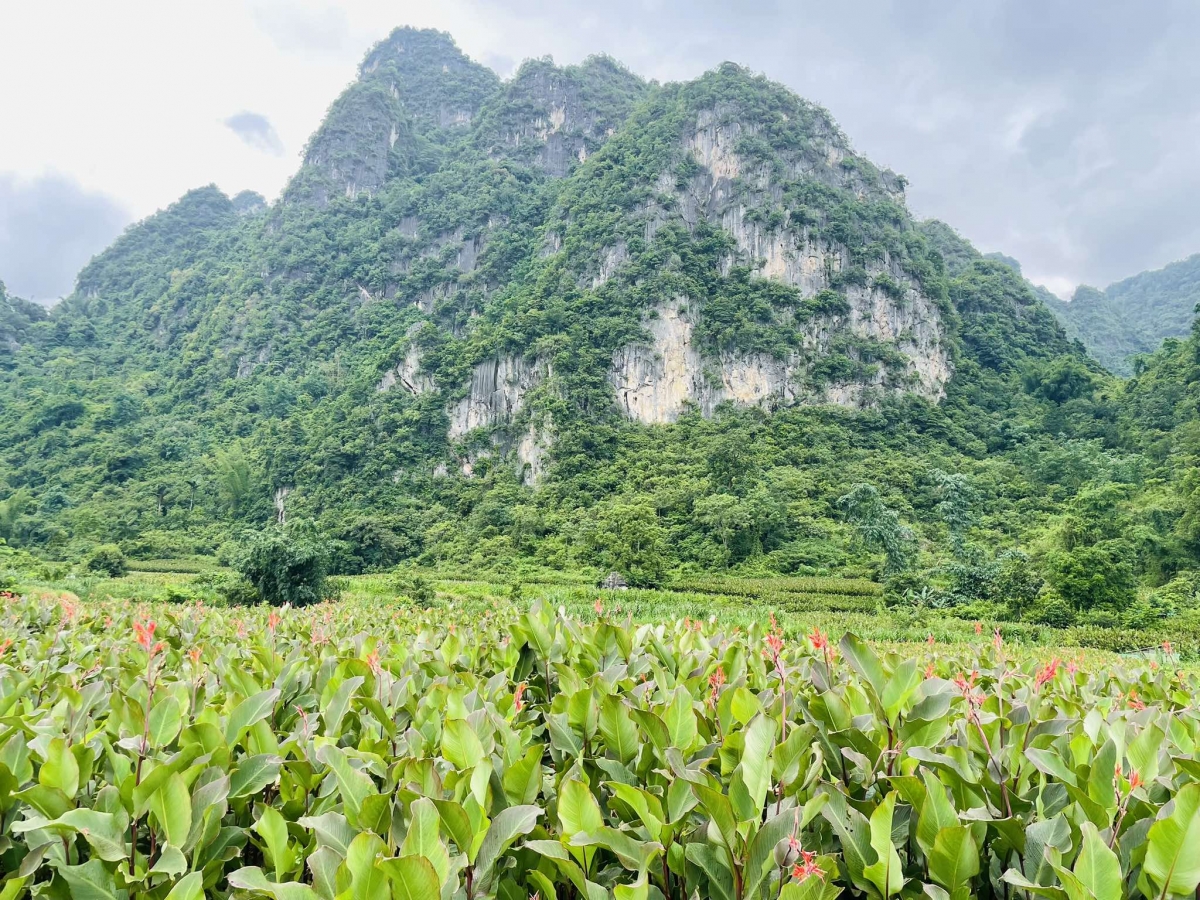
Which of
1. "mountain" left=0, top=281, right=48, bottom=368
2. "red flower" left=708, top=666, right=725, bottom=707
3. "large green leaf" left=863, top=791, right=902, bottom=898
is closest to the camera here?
"large green leaf" left=863, top=791, right=902, bottom=898

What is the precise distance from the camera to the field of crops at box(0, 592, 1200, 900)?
911 mm

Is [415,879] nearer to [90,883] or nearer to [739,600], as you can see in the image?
[90,883]

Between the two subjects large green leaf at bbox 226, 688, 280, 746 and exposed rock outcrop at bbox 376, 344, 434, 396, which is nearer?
large green leaf at bbox 226, 688, 280, 746

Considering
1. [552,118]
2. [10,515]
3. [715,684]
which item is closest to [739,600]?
[715,684]

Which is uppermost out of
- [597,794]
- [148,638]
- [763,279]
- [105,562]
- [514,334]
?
[763,279]

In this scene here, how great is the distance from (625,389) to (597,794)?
50222 mm

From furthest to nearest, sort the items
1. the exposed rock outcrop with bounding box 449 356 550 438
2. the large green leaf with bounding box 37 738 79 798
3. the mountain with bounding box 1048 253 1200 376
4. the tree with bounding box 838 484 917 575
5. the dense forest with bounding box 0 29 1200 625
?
1. the mountain with bounding box 1048 253 1200 376
2. the exposed rock outcrop with bounding box 449 356 550 438
3. the dense forest with bounding box 0 29 1200 625
4. the tree with bounding box 838 484 917 575
5. the large green leaf with bounding box 37 738 79 798

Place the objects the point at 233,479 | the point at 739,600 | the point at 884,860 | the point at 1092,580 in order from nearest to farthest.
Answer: the point at 884,860
the point at 1092,580
the point at 739,600
the point at 233,479

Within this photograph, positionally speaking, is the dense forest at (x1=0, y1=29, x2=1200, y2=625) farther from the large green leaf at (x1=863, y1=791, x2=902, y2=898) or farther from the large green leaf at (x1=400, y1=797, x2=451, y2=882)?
the large green leaf at (x1=400, y1=797, x2=451, y2=882)

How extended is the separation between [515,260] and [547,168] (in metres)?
24.0

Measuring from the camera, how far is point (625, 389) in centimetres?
5119

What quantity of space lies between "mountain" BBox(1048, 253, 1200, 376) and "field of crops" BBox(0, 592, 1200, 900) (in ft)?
290

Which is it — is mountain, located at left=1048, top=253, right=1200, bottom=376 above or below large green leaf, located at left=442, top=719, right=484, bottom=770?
above

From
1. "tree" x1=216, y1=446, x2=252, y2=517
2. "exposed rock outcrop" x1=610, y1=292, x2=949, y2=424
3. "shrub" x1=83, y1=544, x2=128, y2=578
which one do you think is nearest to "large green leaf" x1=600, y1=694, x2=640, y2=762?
"shrub" x1=83, y1=544, x2=128, y2=578
